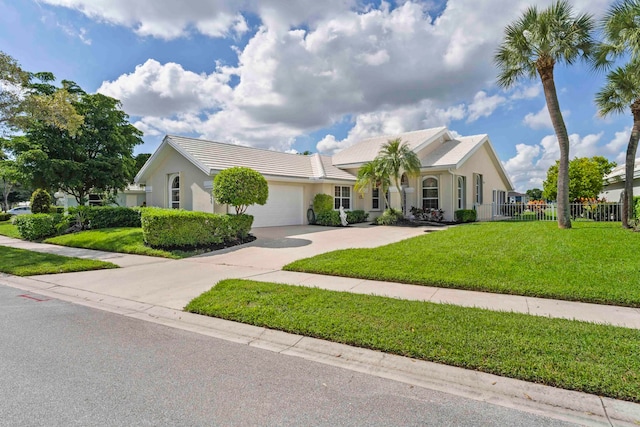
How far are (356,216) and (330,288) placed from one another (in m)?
14.5

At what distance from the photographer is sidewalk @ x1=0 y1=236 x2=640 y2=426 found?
10.2 ft

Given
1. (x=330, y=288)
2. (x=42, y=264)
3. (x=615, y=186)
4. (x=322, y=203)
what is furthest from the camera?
(x=615, y=186)

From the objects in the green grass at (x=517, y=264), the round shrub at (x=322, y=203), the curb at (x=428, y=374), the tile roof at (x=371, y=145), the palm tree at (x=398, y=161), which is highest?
the tile roof at (x=371, y=145)

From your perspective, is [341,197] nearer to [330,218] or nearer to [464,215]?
[330,218]

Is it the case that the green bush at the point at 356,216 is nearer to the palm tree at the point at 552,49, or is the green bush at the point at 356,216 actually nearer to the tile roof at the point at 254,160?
the tile roof at the point at 254,160

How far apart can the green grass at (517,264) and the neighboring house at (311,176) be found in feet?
30.3

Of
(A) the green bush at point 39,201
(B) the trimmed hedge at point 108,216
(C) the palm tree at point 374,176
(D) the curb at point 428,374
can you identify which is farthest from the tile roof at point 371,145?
(A) the green bush at point 39,201

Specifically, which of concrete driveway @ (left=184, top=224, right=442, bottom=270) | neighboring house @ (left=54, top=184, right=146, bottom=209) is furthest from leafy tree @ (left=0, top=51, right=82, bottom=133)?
neighboring house @ (left=54, top=184, right=146, bottom=209)

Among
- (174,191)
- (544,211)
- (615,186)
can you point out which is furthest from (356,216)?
(615,186)

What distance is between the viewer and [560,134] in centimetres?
1262

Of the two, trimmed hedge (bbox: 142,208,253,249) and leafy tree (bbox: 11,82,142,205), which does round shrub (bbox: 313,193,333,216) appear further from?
leafy tree (bbox: 11,82,142,205)

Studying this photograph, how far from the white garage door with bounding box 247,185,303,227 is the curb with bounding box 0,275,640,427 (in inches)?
504

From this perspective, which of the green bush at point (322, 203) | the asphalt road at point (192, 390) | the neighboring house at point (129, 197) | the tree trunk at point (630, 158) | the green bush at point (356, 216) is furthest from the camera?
the neighboring house at point (129, 197)

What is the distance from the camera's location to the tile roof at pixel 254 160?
16969 mm
